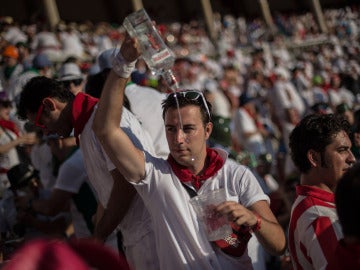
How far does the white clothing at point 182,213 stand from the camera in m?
2.46

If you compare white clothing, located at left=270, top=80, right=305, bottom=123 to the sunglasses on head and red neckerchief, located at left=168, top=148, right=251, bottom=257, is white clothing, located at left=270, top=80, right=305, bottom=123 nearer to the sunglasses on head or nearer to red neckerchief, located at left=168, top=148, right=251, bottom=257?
the sunglasses on head

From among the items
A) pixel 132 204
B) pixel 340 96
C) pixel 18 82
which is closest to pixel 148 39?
pixel 132 204

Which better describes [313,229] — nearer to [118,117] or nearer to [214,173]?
[214,173]

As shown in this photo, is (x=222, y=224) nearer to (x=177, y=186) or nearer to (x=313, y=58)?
(x=177, y=186)

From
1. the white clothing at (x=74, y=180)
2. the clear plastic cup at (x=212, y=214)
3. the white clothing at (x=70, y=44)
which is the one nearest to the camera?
the clear plastic cup at (x=212, y=214)

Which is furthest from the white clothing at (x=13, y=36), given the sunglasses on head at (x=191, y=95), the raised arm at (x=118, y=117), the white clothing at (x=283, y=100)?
the raised arm at (x=118, y=117)

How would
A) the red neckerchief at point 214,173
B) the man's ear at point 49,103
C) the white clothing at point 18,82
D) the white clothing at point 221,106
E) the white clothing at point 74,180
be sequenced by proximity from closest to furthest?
the red neckerchief at point 214,173 → the man's ear at point 49,103 → the white clothing at point 74,180 → the white clothing at point 18,82 → the white clothing at point 221,106

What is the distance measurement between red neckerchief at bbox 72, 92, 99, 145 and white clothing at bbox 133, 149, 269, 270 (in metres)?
0.46

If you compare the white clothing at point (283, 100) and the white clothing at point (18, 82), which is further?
the white clothing at point (283, 100)

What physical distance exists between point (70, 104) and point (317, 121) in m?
1.21

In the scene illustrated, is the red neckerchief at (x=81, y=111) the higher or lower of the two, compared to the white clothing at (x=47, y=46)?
lower

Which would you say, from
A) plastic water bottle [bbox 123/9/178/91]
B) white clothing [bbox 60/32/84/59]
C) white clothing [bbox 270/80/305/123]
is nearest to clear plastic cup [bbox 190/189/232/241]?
plastic water bottle [bbox 123/9/178/91]

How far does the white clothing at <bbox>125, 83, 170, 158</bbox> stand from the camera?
3836 millimetres

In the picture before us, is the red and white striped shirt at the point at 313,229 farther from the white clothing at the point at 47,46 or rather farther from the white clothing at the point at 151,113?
the white clothing at the point at 47,46
